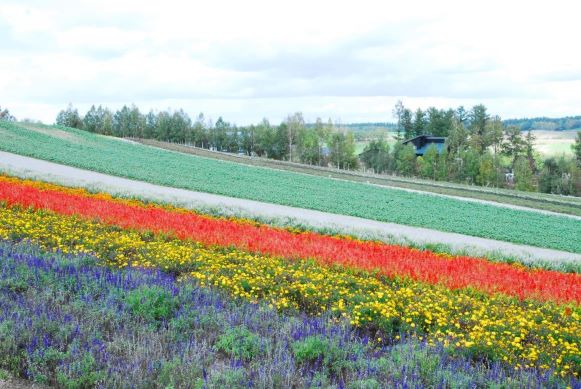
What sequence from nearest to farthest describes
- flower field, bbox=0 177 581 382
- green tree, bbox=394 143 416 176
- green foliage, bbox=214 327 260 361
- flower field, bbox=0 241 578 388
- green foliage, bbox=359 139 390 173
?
flower field, bbox=0 241 578 388 < green foliage, bbox=214 327 260 361 < flower field, bbox=0 177 581 382 < green tree, bbox=394 143 416 176 < green foliage, bbox=359 139 390 173

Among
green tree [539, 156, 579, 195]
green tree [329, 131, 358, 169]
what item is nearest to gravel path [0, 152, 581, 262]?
green tree [539, 156, 579, 195]

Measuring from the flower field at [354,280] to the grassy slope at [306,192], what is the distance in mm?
13775

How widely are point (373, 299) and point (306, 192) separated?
92.8ft

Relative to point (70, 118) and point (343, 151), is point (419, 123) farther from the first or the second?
point (70, 118)

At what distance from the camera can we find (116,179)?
37.3 metres

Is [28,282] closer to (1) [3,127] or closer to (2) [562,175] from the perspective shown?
(1) [3,127]

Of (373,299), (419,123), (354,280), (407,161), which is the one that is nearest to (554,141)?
(419,123)

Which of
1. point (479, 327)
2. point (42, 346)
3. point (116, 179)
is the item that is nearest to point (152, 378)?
point (42, 346)

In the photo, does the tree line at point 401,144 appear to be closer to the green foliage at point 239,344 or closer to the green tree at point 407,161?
the green tree at point 407,161

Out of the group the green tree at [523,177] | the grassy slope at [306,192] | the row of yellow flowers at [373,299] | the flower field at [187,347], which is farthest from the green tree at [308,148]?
the flower field at [187,347]

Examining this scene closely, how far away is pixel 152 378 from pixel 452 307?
5.47m

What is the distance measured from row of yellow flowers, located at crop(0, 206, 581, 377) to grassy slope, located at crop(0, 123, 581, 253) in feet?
57.4

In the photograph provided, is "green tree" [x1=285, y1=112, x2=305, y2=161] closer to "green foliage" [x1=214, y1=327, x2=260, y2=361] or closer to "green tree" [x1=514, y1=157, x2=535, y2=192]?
"green tree" [x1=514, y1=157, x2=535, y2=192]

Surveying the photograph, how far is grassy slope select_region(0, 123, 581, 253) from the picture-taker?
28484 mm
